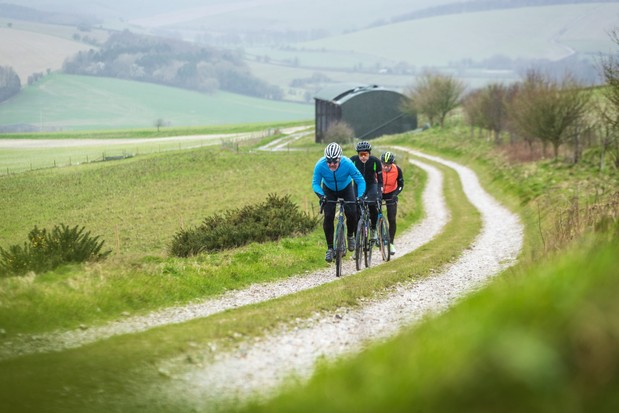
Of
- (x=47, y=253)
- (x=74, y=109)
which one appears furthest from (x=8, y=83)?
(x=47, y=253)

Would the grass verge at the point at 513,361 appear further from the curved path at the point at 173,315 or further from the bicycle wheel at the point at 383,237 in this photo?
the bicycle wheel at the point at 383,237

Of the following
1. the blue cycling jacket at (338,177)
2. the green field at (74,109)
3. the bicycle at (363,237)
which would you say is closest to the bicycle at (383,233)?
the bicycle at (363,237)

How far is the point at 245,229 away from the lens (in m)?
21.3

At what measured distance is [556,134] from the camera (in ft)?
152

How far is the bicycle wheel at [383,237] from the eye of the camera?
17.5 metres

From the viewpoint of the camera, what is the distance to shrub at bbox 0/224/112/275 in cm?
1428

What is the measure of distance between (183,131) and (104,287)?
481ft

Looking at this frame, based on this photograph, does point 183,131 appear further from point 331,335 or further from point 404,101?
point 331,335

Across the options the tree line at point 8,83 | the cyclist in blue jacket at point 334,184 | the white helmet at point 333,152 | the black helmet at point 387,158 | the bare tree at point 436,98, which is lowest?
the cyclist in blue jacket at point 334,184

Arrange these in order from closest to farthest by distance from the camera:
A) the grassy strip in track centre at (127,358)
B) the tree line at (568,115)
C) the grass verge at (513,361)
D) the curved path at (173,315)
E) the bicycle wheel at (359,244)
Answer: the grass verge at (513,361)
the grassy strip in track centre at (127,358)
the curved path at (173,315)
the bicycle wheel at (359,244)
the tree line at (568,115)

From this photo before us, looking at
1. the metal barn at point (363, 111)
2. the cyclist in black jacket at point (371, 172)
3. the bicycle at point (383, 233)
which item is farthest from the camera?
the metal barn at point (363, 111)

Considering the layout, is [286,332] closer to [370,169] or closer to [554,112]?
[370,169]

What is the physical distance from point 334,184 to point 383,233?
3042mm

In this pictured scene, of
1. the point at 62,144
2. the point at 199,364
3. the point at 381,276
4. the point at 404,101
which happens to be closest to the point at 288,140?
the point at 404,101
